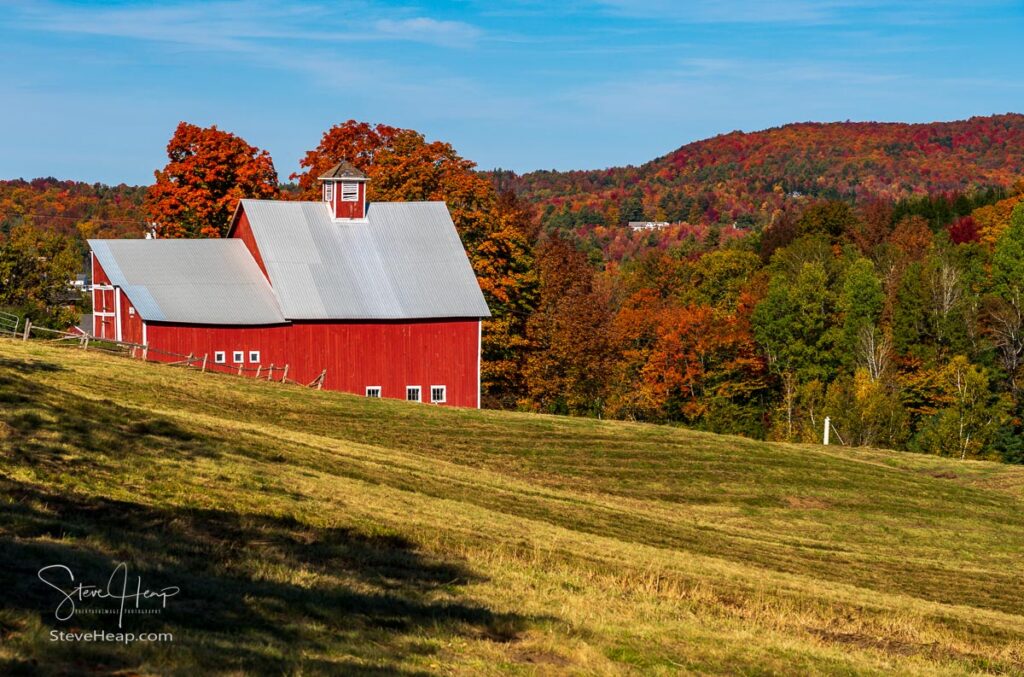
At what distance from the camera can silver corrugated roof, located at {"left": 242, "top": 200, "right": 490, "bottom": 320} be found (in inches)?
2114

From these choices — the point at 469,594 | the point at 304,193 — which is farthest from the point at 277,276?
the point at 469,594

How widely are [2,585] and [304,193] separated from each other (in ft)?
207

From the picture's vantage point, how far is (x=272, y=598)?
593 inches

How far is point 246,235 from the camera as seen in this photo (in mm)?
56656

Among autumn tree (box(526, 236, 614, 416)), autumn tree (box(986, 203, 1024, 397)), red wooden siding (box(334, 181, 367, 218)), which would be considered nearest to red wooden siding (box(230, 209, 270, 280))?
red wooden siding (box(334, 181, 367, 218))

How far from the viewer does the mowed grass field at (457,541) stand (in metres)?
14.4

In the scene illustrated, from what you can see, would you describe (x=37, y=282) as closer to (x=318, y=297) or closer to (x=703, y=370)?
(x=318, y=297)

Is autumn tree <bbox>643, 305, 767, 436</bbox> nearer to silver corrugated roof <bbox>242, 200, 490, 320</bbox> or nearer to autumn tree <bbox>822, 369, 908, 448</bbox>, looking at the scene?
autumn tree <bbox>822, 369, 908, 448</bbox>

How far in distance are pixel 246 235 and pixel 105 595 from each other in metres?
44.4

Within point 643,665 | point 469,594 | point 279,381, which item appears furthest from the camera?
point 279,381

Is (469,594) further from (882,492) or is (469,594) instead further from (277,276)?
(277,276)

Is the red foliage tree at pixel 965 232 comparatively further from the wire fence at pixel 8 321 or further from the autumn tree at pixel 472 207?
the wire fence at pixel 8 321

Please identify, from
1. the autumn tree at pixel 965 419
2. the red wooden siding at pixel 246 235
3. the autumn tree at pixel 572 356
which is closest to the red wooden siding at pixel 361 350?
the red wooden siding at pixel 246 235

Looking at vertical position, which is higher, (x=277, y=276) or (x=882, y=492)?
(x=277, y=276)
